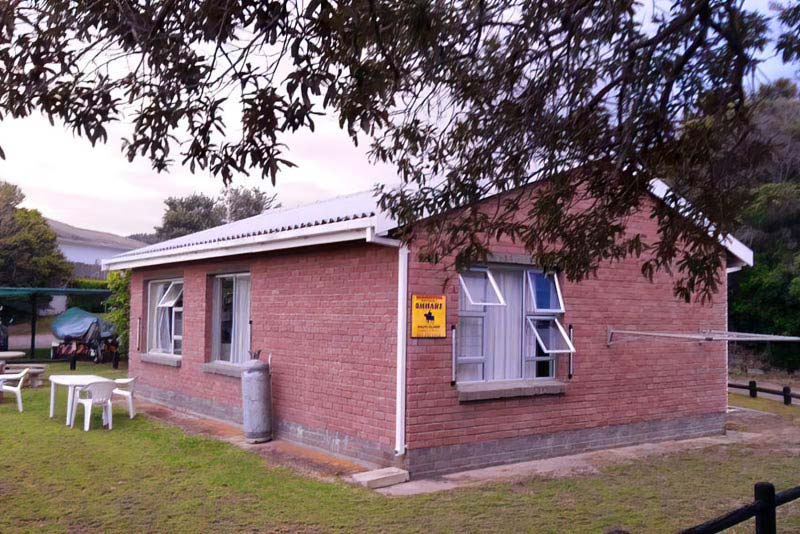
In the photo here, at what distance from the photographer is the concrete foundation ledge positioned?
9039 mm

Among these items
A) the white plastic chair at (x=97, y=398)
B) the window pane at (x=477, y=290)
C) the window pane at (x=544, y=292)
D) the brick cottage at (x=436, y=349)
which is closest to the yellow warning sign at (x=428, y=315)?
the brick cottage at (x=436, y=349)

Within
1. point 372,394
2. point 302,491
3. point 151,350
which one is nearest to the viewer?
point 302,491

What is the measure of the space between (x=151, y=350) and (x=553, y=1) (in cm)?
1297

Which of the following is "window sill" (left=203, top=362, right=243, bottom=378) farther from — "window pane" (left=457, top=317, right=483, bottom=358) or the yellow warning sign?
the yellow warning sign

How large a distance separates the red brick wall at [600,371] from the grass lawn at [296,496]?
1017 millimetres

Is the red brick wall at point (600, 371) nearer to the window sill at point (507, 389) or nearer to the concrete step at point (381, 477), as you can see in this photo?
the window sill at point (507, 389)

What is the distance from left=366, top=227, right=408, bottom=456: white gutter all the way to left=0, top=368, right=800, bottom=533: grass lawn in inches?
34.6

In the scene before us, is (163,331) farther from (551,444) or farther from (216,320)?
(551,444)

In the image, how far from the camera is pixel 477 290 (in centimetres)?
999

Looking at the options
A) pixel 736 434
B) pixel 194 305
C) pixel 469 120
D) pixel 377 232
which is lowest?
pixel 736 434

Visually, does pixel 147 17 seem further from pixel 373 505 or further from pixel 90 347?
pixel 90 347

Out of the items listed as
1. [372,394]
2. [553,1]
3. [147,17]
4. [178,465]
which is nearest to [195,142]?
[147,17]

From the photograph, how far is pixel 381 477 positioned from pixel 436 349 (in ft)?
5.56

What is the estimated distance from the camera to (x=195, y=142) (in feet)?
18.0
